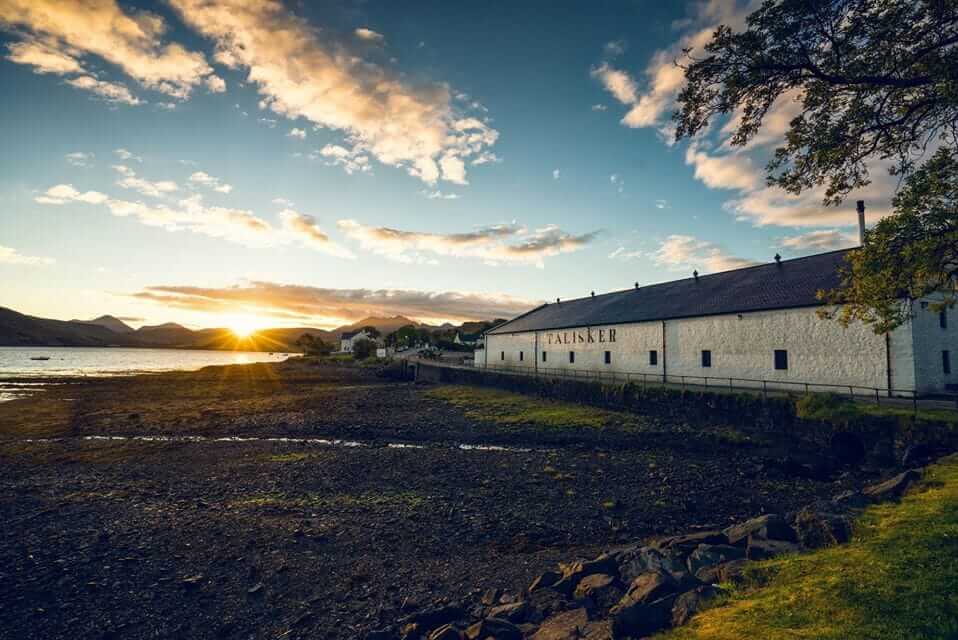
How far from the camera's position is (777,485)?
46.9ft

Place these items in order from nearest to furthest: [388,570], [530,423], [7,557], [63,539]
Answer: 1. [388,570]
2. [7,557]
3. [63,539]
4. [530,423]

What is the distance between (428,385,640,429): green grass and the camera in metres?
24.8

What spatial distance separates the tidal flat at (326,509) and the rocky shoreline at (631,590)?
0.78 metres

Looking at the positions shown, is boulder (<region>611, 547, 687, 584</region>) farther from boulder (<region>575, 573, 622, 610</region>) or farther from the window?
the window

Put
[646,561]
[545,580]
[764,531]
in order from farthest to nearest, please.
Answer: [545,580] < [764,531] < [646,561]

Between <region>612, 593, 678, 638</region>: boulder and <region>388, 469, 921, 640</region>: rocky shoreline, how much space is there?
1cm

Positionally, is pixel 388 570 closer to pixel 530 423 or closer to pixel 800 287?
pixel 530 423

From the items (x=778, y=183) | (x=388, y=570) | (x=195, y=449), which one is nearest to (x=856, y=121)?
(x=778, y=183)

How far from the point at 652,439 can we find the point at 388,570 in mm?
15458

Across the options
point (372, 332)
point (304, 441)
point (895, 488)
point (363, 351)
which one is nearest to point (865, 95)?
point (895, 488)

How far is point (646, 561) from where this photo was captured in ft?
26.3

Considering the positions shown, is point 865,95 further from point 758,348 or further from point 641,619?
point 758,348

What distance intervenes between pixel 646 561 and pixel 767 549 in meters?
1.98

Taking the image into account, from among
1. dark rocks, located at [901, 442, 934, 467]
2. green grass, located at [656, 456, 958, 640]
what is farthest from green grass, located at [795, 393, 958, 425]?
green grass, located at [656, 456, 958, 640]
